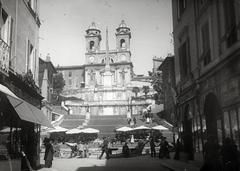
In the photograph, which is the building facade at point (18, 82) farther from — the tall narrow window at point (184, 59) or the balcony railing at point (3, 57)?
the tall narrow window at point (184, 59)

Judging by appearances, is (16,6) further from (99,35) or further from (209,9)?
(99,35)

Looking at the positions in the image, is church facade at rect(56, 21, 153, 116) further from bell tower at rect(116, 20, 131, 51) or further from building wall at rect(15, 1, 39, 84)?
building wall at rect(15, 1, 39, 84)

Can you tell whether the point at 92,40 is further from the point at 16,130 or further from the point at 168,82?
the point at 16,130

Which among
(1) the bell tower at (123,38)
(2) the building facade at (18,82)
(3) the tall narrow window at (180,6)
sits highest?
(1) the bell tower at (123,38)

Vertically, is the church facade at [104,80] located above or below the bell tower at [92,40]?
below

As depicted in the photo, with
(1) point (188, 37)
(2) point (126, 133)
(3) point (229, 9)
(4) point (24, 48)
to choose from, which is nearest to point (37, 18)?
(4) point (24, 48)

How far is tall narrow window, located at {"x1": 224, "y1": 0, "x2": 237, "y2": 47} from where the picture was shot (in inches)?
464

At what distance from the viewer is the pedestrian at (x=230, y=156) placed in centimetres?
1021

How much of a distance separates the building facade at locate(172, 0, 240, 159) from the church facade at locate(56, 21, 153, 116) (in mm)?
48875

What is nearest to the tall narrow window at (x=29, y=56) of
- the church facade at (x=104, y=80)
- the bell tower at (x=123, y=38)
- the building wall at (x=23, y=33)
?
the building wall at (x=23, y=33)

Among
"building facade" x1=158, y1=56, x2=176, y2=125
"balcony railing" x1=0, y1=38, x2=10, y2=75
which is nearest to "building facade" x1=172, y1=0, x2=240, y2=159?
"balcony railing" x1=0, y1=38, x2=10, y2=75

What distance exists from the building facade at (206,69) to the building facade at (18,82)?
23.4ft

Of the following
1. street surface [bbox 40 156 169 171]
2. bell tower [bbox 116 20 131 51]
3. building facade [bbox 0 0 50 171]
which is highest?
bell tower [bbox 116 20 131 51]

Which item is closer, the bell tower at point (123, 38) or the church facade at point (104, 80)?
the church facade at point (104, 80)
